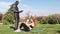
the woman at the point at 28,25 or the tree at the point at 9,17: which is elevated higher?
the tree at the point at 9,17

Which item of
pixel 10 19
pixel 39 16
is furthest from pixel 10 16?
pixel 39 16

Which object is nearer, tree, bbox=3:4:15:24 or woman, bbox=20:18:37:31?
woman, bbox=20:18:37:31

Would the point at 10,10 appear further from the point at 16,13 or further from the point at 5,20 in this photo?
the point at 16,13

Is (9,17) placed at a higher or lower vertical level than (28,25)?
higher

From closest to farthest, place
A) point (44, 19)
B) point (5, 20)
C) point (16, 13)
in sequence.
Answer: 1. point (16, 13)
2. point (5, 20)
3. point (44, 19)

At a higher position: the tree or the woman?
the tree

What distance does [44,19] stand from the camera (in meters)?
27.0

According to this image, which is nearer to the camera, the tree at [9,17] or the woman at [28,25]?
the woman at [28,25]

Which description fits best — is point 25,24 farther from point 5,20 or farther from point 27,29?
point 5,20

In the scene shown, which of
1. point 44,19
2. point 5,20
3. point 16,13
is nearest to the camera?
point 16,13

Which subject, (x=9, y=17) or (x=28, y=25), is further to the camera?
(x=9, y=17)

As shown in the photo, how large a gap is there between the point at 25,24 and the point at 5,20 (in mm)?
11032

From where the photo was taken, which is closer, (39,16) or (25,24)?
(25,24)

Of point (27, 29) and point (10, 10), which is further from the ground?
point (10, 10)
